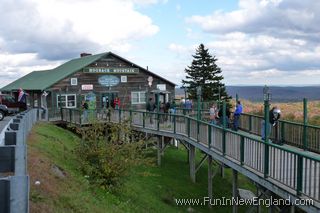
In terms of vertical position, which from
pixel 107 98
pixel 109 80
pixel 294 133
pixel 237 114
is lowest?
pixel 294 133

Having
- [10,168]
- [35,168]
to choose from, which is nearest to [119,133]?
[35,168]

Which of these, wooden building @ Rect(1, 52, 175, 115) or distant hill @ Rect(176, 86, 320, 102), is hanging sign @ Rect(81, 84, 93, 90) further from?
distant hill @ Rect(176, 86, 320, 102)

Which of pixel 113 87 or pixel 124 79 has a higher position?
pixel 124 79

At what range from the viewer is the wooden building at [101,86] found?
3434 centimetres

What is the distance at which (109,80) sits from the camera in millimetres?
37062

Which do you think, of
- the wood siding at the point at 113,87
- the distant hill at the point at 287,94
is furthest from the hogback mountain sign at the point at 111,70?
the distant hill at the point at 287,94

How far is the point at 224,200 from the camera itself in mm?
19281

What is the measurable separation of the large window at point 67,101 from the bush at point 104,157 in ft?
63.1

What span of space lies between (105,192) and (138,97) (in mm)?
25438

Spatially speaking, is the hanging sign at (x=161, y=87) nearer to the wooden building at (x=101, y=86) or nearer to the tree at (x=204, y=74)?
the wooden building at (x=101, y=86)

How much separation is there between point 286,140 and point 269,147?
19.4ft

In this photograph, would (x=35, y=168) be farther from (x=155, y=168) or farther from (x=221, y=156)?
(x=155, y=168)

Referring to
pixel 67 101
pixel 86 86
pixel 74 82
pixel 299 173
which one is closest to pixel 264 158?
pixel 299 173

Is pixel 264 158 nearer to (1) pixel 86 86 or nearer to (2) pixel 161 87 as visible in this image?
(1) pixel 86 86
